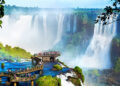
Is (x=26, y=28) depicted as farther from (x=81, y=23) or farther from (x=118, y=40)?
(x=118, y=40)

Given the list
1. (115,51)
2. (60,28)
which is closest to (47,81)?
(115,51)

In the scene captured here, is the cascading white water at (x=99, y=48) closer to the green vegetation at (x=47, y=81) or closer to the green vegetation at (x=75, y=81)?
the green vegetation at (x=75, y=81)

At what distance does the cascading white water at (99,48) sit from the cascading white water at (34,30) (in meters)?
16.5

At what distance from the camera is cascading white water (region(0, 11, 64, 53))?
93.5 meters

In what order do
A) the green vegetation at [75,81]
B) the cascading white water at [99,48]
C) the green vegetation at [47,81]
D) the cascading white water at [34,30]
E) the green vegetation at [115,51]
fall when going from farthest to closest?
1. the cascading white water at [34,30]
2. the cascading white water at [99,48]
3. the green vegetation at [115,51]
4. the green vegetation at [75,81]
5. the green vegetation at [47,81]

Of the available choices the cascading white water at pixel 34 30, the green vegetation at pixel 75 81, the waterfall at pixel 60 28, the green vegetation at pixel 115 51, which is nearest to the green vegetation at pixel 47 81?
the green vegetation at pixel 75 81

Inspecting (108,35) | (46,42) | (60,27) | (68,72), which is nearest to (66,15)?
(60,27)

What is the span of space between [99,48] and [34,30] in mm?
30607

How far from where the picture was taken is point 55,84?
103 feet

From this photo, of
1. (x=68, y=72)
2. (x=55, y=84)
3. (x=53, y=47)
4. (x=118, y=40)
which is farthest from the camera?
(x=53, y=47)

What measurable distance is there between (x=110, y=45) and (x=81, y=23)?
18.0 m

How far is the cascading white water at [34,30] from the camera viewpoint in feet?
307

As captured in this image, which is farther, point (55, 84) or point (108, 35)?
point (108, 35)

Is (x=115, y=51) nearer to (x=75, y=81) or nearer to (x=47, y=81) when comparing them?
(x=75, y=81)
